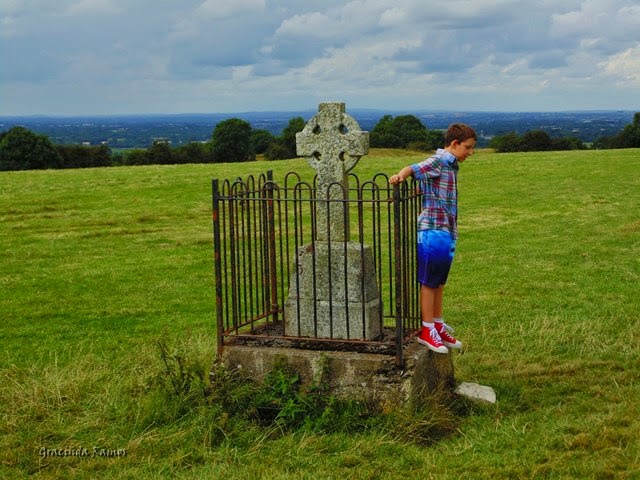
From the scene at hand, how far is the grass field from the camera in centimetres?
675

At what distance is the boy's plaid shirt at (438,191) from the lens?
25.4ft

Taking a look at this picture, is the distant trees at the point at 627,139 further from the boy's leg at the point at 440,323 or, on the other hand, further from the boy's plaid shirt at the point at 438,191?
the boy's plaid shirt at the point at 438,191

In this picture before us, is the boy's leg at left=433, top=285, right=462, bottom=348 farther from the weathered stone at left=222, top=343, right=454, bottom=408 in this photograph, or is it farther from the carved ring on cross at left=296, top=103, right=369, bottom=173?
the carved ring on cross at left=296, top=103, right=369, bottom=173

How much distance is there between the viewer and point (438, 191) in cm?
778

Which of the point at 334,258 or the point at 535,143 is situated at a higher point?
the point at 535,143

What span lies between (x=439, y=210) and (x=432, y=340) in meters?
1.38

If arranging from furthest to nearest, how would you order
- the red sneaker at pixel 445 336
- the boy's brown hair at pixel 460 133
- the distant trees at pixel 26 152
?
the distant trees at pixel 26 152 < the red sneaker at pixel 445 336 < the boy's brown hair at pixel 460 133

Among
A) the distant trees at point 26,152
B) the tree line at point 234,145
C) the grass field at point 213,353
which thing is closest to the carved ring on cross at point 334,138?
the grass field at point 213,353

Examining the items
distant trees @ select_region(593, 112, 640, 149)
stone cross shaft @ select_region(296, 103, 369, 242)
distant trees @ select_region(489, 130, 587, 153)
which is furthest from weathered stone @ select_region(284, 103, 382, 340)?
distant trees @ select_region(593, 112, 640, 149)

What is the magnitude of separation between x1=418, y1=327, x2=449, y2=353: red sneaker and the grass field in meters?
0.73

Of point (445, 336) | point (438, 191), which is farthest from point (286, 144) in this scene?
point (438, 191)

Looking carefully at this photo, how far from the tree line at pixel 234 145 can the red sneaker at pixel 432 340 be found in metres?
55.5

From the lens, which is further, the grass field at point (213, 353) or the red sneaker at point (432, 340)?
the red sneaker at point (432, 340)

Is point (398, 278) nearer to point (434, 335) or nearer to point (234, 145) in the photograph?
point (434, 335)
